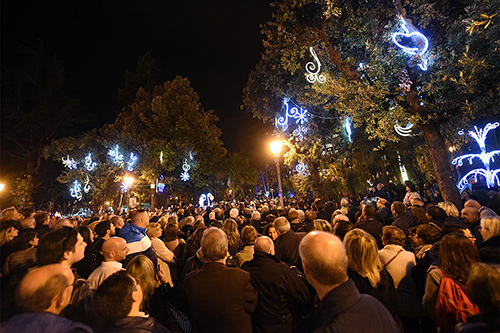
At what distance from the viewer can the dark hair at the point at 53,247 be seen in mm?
2414

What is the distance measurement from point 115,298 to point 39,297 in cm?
51

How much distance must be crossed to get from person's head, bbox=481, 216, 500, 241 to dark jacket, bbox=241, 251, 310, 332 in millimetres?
2677

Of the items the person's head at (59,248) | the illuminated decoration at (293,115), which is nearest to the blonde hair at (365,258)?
the person's head at (59,248)

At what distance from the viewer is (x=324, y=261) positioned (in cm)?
172

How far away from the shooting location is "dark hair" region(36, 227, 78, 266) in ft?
7.92

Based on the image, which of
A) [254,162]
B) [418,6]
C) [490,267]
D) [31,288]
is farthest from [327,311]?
[254,162]

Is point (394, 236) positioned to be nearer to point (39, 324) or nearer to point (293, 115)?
point (39, 324)

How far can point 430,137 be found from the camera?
8281 millimetres

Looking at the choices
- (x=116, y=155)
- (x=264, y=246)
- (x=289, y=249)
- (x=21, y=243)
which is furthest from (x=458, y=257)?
(x=116, y=155)

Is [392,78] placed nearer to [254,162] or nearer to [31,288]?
[31,288]

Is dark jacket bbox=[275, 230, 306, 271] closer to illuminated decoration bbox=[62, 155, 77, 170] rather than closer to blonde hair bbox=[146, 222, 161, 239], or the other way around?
blonde hair bbox=[146, 222, 161, 239]

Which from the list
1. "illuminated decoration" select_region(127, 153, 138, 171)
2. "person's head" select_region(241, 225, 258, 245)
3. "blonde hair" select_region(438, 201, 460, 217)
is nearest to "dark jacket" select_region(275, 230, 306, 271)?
"person's head" select_region(241, 225, 258, 245)

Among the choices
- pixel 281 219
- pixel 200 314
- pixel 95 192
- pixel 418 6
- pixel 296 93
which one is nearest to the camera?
pixel 200 314

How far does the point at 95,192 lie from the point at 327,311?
87.7ft
